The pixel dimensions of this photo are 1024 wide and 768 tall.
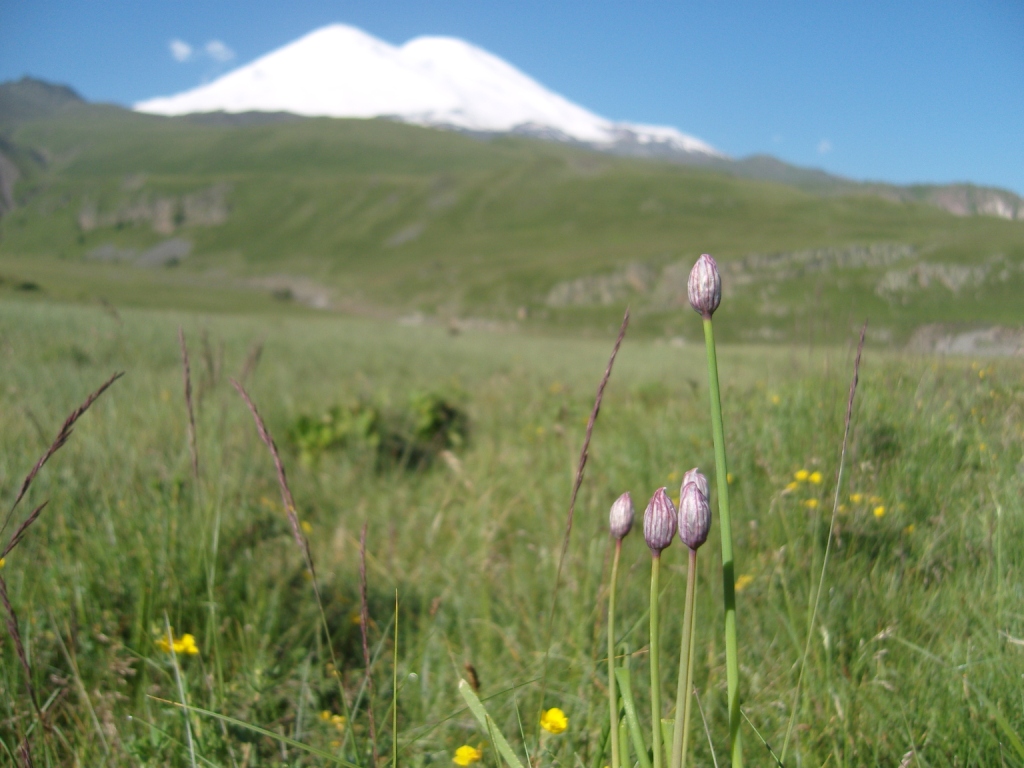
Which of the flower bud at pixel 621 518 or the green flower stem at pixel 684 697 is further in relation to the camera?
the flower bud at pixel 621 518

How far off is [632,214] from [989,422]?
9541cm

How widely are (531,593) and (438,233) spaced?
10238 centimetres

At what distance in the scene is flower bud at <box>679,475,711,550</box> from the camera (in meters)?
0.70

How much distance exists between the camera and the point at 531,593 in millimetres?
2146

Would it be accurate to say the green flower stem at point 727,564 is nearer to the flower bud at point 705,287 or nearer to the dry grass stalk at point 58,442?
the flower bud at point 705,287

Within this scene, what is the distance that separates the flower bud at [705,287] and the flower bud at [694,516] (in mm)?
185

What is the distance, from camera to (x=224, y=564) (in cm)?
217

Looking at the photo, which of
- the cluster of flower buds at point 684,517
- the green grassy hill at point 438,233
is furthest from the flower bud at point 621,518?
the green grassy hill at point 438,233

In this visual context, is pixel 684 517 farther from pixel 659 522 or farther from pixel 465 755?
pixel 465 755

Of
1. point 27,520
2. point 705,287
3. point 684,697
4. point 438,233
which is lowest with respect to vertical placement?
point 684,697

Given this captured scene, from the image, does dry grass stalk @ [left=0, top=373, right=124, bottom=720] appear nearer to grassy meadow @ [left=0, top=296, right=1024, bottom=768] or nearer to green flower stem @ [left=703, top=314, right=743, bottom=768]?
grassy meadow @ [left=0, top=296, right=1024, bottom=768]

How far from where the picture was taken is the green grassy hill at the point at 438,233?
3170 cm

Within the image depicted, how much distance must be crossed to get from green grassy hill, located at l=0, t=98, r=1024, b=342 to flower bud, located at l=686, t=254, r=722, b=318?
161 centimetres

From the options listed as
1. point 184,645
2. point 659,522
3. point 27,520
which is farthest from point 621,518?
point 184,645
